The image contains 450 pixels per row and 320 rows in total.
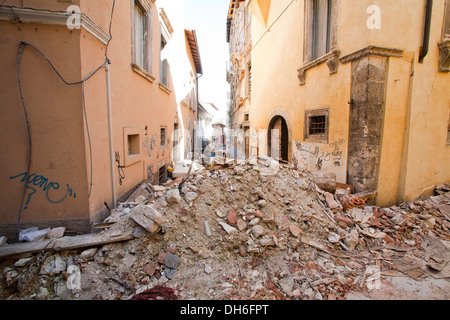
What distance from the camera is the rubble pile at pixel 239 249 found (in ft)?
8.30

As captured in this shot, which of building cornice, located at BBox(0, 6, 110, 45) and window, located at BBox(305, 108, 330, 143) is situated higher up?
building cornice, located at BBox(0, 6, 110, 45)

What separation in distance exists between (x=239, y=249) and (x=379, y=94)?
14.7ft

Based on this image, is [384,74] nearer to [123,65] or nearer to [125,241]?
[123,65]

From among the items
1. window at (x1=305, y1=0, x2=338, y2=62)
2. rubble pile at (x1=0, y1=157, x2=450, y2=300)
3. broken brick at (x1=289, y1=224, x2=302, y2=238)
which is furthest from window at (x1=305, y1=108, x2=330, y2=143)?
broken brick at (x1=289, y1=224, x2=302, y2=238)

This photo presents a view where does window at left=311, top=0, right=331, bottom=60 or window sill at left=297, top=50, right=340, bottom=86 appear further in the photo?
window at left=311, top=0, right=331, bottom=60

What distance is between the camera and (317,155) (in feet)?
18.9

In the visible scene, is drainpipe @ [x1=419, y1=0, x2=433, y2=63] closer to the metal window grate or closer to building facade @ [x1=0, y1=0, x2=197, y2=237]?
the metal window grate

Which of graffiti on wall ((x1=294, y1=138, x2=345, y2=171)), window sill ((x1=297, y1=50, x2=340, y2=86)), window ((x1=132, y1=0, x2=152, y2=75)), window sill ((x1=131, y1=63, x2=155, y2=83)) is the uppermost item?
window ((x1=132, y1=0, x2=152, y2=75))

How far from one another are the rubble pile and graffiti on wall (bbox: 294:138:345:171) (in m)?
1.32

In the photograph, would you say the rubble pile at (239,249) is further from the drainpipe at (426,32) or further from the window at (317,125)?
the drainpipe at (426,32)

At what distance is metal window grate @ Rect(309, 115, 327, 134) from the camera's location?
18.7 ft

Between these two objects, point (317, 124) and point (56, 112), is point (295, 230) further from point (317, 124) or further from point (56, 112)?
point (56, 112)

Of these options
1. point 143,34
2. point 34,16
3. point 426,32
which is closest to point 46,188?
point 34,16

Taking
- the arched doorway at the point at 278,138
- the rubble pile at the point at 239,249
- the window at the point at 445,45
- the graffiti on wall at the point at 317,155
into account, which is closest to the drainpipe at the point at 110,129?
the rubble pile at the point at 239,249
